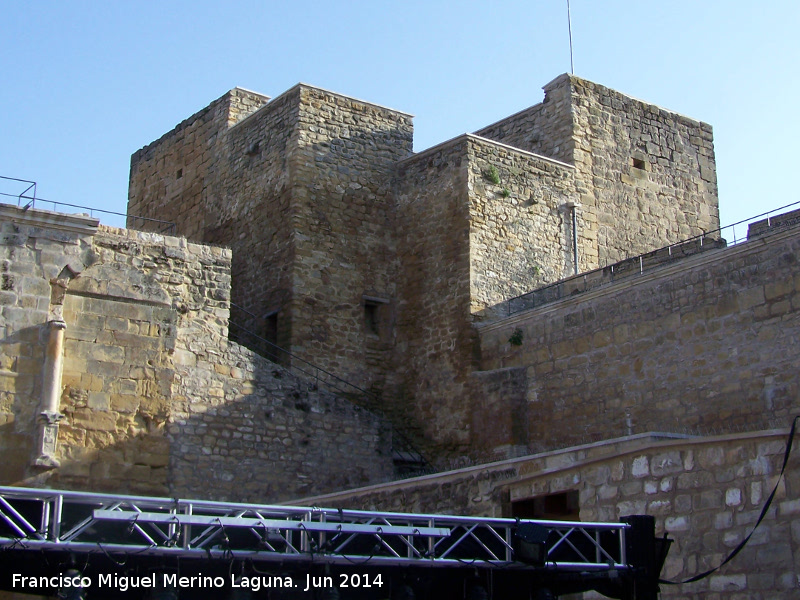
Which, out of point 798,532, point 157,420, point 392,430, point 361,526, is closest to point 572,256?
point 392,430

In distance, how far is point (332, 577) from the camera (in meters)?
9.76

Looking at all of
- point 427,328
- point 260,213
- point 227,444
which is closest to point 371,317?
point 427,328

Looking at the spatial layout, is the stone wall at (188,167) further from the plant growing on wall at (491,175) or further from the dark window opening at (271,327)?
the plant growing on wall at (491,175)

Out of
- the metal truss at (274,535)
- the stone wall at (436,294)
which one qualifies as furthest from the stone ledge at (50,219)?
the metal truss at (274,535)

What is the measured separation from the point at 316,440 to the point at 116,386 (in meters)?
3.19

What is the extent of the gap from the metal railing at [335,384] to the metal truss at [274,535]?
853 centimetres

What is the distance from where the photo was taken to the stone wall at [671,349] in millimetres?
15367

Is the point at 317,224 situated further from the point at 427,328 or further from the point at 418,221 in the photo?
the point at 427,328

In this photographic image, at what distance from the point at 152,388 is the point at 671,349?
686cm

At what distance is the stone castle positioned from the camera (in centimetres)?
1393

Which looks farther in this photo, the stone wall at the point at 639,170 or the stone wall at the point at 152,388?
the stone wall at the point at 639,170

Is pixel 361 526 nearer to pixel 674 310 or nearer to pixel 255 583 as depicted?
pixel 255 583

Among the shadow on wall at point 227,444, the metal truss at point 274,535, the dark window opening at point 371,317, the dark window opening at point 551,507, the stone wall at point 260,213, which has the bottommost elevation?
the metal truss at point 274,535

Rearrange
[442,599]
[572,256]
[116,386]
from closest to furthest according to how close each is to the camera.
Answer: [442,599], [116,386], [572,256]
